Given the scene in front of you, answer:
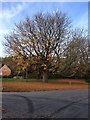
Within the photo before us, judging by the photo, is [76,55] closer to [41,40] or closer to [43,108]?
[41,40]

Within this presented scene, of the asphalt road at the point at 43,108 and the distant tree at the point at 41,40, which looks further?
the distant tree at the point at 41,40

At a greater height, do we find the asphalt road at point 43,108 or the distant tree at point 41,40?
the distant tree at point 41,40

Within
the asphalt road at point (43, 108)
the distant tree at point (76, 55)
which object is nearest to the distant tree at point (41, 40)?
the distant tree at point (76, 55)

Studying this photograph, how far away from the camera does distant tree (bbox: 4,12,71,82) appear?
48625 millimetres

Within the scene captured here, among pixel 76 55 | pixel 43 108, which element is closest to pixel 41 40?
pixel 76 55

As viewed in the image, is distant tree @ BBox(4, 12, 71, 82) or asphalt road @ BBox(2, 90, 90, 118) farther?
distant tree @ BBox(4, 12, 71, 82)

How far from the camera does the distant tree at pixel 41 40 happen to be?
48625mm

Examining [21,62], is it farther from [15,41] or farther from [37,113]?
[37,113]

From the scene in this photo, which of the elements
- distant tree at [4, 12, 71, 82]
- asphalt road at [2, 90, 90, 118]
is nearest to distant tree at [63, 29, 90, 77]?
distant tree at [4, 12, 71, 82]

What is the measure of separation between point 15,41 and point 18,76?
46.9ft

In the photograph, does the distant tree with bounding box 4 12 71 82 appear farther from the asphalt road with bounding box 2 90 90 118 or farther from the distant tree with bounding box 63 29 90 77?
the asphalt road with bounding box 2 90 90 118

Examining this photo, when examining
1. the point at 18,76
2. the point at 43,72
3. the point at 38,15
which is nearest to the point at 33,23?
the point at 38,15

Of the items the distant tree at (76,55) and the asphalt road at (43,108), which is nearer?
the asphalt road at (43,108)

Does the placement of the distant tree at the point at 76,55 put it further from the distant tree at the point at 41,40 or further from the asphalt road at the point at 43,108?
the asphalt road at the point at 43,108
